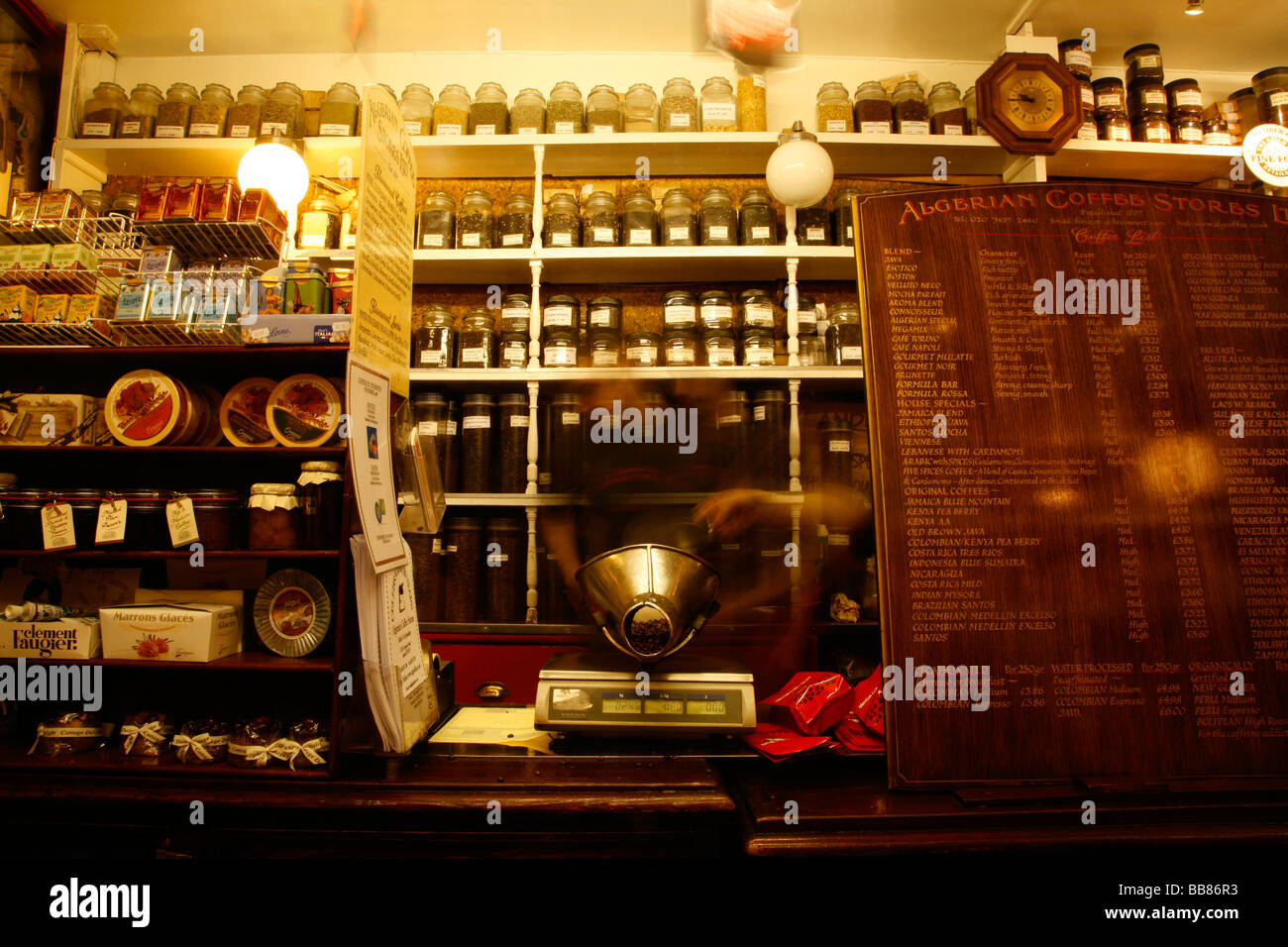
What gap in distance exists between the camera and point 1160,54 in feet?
9.87

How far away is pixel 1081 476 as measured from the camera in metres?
1.33

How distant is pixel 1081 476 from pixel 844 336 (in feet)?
4.84

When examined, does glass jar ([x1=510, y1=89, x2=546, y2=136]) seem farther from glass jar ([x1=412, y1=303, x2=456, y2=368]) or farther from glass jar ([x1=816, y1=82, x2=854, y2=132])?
glass jar ([x1=816, y1=82, x2=854, y2=132])

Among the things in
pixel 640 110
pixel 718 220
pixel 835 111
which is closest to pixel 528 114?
pixel 640 110

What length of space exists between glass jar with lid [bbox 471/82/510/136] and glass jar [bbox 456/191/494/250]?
29 centimetres

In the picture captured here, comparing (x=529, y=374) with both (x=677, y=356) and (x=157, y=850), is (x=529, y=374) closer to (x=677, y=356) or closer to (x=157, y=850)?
(x=677, y=356)

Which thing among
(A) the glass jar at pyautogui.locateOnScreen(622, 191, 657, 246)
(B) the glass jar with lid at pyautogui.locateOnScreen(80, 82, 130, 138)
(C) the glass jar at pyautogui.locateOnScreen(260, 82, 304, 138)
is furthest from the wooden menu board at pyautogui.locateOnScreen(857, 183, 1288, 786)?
(B) the glass jar with lid at pyautogui.locateOnScreen(80, 82, 130, 138)

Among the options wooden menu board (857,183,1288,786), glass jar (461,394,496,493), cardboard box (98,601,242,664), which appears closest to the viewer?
wooden menu board (857,183,1288,786)

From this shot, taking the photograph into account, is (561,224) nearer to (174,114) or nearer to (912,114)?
(912,114)

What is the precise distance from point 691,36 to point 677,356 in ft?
5.49

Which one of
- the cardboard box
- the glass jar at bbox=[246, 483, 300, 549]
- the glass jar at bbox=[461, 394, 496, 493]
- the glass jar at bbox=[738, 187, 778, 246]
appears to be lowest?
the cardboard box

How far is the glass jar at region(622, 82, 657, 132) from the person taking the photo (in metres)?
2.82

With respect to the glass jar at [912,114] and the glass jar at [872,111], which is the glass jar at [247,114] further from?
the glass jar at [912,114]
